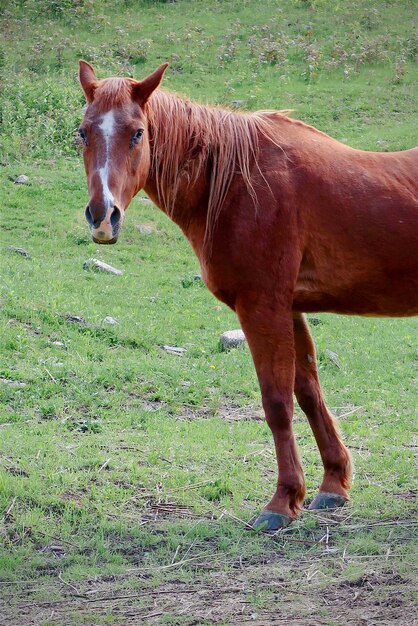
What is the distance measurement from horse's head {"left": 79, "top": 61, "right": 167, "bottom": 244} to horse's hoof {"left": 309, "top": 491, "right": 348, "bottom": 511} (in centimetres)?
194

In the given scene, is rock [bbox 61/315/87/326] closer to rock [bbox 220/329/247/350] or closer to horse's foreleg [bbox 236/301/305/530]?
rock [bbox 220/329/247/350]

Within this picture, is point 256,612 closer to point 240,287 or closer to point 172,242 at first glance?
point 240,287

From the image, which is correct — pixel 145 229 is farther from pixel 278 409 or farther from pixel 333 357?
pixel 278 409

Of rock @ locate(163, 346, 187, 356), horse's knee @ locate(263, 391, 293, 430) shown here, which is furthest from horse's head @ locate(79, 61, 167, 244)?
rock @ locate(163, 346, 187, 356)

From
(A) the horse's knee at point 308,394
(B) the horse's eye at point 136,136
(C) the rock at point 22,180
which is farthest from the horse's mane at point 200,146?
(C) the rock at point 22,180

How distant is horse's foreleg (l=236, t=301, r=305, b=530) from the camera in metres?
4.79

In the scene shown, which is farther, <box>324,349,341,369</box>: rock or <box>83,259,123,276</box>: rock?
<box>83,259,123,276</box>: rock

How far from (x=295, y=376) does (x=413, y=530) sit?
1.09 metres

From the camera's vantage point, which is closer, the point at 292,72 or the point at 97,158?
the point at 97,158

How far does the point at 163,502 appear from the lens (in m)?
5.14

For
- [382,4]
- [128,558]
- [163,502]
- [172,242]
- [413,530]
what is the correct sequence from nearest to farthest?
[128,558] → [413,530] → [163,502] → [172,242] → [382,4]

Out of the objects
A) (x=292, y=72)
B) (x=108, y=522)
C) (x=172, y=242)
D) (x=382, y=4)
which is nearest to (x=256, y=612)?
(x=108, y=522)

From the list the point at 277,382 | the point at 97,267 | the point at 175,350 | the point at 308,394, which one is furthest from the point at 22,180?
the point at 277,382

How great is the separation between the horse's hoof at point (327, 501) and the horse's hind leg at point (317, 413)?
70mm
